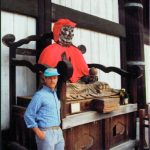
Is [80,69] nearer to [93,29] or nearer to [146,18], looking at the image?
[93,29]

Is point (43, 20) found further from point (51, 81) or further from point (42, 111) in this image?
point (42, 111)

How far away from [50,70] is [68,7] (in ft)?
6.84

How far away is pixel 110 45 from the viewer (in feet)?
18.0

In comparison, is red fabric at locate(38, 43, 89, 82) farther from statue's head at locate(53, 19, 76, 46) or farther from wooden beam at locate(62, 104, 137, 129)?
wooden beam at locate(62, 104, 137, 129)

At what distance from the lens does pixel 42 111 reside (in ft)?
8.60

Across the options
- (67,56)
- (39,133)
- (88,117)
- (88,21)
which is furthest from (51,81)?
(88,21)

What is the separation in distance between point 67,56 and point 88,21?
1.50 meters

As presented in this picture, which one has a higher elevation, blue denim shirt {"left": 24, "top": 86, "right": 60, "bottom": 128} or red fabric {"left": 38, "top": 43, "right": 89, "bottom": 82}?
red fabric {"left": 38, "top": 43, "right": 89, "bottom": 82}

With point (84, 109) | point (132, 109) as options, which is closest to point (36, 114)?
point (84, 109)

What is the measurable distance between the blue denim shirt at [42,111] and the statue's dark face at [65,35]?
89cm

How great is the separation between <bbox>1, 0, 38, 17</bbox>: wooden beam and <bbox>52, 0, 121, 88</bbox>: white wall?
636 millimetres

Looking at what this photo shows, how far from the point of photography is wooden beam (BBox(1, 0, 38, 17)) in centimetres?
336

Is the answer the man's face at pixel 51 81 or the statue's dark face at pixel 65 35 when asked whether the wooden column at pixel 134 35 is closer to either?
the statue's dark face at pixel 65 35

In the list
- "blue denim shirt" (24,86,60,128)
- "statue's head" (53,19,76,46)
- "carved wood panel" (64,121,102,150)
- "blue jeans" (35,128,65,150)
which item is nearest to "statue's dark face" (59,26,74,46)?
"statue's head" (53,19,76,46)
